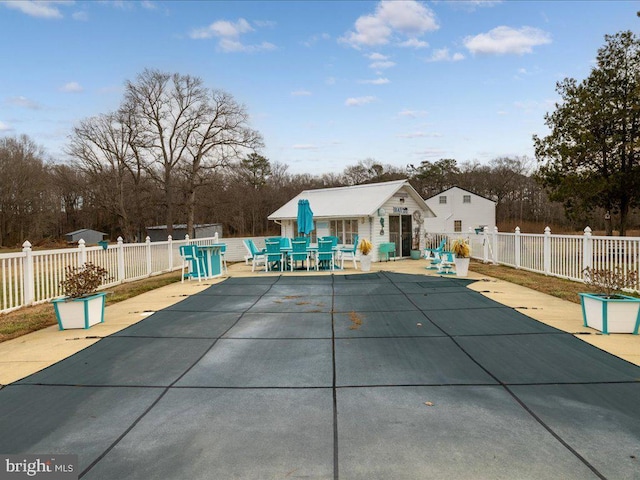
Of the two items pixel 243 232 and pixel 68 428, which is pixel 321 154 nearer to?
pixel 243 232

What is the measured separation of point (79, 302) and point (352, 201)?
1314 centimetres

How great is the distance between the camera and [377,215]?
52.6 ft

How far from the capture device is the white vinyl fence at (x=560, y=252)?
793 cm

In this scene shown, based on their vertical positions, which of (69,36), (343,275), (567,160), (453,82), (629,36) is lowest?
(343,275)

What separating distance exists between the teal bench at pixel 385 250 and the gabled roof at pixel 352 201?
4.59 feet

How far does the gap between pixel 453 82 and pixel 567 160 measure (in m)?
10.3

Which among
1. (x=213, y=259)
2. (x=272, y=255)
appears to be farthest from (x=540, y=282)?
(x=213, y=259)

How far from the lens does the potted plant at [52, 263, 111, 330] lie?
18.2 ft

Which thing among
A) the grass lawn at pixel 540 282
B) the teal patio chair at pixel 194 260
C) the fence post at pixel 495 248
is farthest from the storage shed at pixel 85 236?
the grass lawn at pixel 540 282

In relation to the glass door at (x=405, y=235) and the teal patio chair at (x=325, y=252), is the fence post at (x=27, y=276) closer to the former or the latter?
the teal patio chair at (x=325, y=252)

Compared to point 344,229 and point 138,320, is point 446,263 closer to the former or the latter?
point 344,229

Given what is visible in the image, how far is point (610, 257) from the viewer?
26.6 feet

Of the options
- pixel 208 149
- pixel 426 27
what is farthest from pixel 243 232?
pixel 426 27

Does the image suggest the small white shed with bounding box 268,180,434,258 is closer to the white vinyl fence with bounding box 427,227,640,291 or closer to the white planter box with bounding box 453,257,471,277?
the white vinyl fence with bounding box 427,227,640,291
